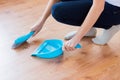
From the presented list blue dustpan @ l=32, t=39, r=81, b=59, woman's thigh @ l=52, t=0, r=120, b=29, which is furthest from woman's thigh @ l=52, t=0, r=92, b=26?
blue dustpan @ l=32, t=39, r=81, b=59

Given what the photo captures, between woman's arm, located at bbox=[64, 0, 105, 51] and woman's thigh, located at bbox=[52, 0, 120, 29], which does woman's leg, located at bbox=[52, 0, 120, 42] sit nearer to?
woman's thigh, located at bbox=[52, 0, 120, 29]

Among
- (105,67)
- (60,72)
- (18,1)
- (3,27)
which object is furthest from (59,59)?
(18,1)

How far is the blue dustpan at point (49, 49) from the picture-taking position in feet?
4.24

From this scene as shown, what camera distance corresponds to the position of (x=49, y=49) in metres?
1.35

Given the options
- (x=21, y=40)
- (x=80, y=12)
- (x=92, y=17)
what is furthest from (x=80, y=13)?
(x=21, y=40)

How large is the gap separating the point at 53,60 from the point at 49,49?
0.33 feet

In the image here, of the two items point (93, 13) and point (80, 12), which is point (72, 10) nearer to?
point (80, 12)

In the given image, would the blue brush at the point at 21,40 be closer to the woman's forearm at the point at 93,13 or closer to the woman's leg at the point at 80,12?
the woman's leg at the point at 80,12

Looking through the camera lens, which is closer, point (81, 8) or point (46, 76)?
point (46, 76)

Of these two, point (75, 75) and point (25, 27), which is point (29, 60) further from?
point (25, 27)

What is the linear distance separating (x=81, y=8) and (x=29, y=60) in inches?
16.0

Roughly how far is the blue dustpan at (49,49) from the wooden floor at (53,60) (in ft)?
0.10

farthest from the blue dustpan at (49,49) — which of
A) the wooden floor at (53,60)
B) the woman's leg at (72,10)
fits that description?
the woman's leg at (72,10)

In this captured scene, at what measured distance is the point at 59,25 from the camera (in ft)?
5.38
